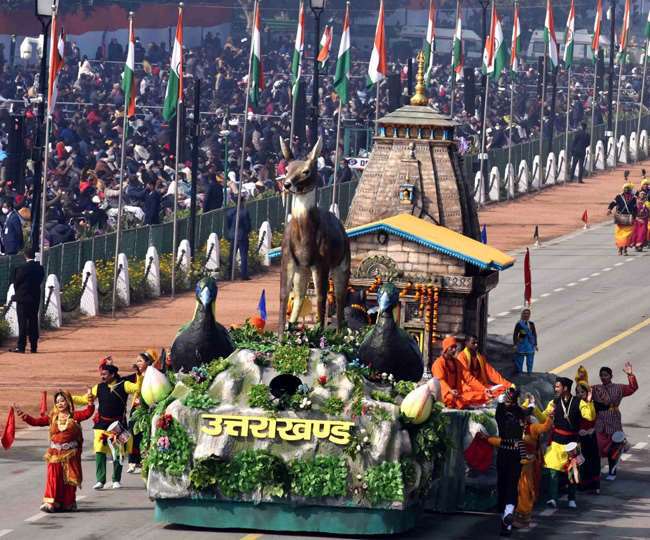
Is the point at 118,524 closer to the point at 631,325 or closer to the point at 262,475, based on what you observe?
the point at 262,475

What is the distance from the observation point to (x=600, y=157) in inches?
3071

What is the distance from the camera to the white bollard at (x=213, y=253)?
4841cm

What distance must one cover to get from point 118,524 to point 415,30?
9748 centimetres

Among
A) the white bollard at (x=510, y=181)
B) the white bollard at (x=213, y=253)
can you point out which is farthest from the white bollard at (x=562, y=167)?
the white bollard at (x=213, y=253)

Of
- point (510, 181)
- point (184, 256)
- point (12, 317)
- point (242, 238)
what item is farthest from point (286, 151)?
point (510, 181)

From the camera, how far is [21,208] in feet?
153

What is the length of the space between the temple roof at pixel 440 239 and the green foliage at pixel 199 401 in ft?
18.1

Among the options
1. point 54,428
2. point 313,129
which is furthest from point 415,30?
point 54,428

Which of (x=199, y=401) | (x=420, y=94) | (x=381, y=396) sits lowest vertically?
(x=199, y=401)

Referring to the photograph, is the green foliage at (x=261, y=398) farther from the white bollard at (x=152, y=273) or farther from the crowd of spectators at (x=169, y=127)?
the white bollard at (x=152, y=273)

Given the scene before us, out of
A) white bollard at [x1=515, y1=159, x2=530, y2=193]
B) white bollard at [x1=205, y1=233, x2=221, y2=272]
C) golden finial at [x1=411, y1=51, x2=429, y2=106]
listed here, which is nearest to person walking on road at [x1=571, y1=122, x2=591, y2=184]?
white bollard at [x1=515, y1=159, x2=530, y2=193]

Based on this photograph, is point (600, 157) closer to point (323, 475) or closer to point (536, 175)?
point (536, 175)

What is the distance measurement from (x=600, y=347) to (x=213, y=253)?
10602 millimetres

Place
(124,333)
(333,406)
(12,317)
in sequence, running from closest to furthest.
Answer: (333,406), (12,317), (124,333)
